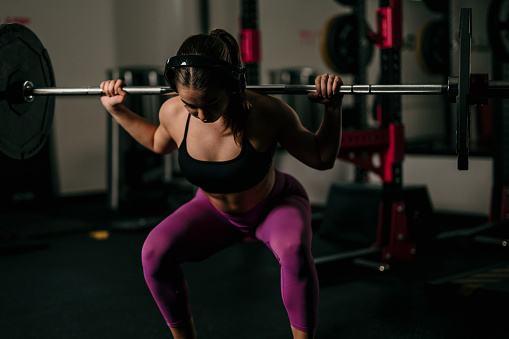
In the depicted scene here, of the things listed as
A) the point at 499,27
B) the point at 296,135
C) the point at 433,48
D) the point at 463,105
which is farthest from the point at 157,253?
the point at 433,48

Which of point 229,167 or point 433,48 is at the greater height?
point 433,48

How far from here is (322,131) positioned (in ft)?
4.86

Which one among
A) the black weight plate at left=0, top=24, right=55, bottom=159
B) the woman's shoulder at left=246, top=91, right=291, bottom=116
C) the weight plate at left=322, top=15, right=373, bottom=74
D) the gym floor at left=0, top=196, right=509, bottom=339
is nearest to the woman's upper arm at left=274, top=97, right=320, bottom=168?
the woman's shoulder at left=246, top=91, right=291, bottom=116

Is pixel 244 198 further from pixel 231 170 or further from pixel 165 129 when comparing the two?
pixel 165 129

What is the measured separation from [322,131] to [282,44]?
481cm

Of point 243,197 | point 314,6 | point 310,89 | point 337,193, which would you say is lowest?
point 337,193

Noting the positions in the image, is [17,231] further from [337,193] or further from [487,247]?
[487,247]

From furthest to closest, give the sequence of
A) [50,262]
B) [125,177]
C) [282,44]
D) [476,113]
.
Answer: [282,44] < [476,113] < [125,177] < [50,262]

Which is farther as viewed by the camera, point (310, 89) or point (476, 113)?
point (476, 113)

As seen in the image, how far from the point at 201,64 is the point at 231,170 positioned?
32 centimetres

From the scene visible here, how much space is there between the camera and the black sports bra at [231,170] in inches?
58.4

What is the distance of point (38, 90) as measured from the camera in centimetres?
182

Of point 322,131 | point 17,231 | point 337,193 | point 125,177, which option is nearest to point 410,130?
point 337,193

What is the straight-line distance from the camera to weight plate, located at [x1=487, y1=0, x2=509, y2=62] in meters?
2.61
